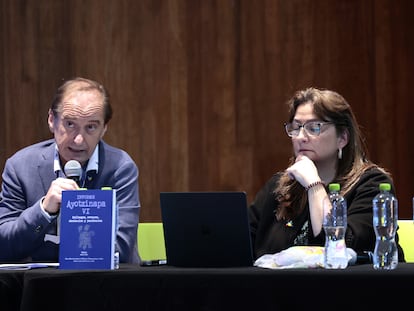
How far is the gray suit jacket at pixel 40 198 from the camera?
A: 3361 mm

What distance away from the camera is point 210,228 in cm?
269

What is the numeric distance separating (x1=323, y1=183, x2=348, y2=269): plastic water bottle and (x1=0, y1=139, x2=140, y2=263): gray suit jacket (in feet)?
2.68

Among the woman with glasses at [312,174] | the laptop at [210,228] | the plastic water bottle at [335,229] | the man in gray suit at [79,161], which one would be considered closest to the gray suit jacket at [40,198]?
the man in gray suit at [79,161]

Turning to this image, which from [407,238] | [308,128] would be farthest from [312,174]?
[407,238]

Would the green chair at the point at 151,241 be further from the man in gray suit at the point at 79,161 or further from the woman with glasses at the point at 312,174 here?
the woman with glasses at the point at 312,174

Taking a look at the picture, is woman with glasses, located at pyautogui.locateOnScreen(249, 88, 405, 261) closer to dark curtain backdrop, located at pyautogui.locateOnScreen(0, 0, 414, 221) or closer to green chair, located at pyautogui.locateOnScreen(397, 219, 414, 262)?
green chair, located at pyautogui.locateOnScreen(397, 219, 414, 262)

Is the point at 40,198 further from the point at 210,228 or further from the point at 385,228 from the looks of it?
the point at 385,228

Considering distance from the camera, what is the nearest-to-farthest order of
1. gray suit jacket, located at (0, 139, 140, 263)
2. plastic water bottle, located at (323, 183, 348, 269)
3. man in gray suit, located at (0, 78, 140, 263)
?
plastic water bottle, located at (323, 183, 348, 269) → gray suit jacket, located at (0, 139, 140, 263) → man in gray suit, located at (0, 78, 140, 263)

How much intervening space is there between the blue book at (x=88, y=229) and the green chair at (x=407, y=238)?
1.34 m

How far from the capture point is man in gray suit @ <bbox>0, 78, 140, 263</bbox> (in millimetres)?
3484
